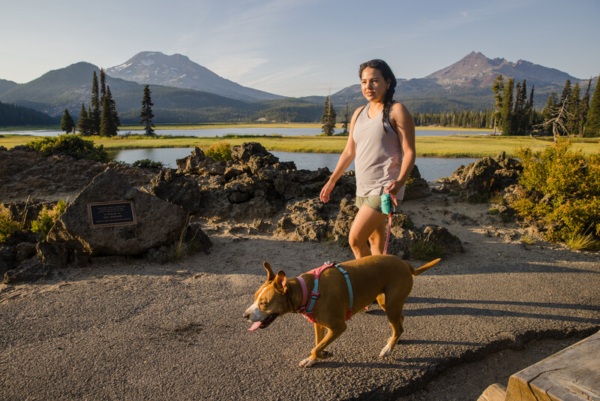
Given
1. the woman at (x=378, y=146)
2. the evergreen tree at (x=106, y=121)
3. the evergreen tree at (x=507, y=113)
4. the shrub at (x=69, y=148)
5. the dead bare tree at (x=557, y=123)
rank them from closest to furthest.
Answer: the woman at (x=378, y=146) → the dead bare tree at (x=557, y=123) → the shrub at (x=69, y=148) → the evergreen tree at (x=106, y=121) → the evergreen tree at (x=507, y=113)

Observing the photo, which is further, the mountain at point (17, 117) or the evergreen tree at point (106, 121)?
the mountain at point (17, 117)

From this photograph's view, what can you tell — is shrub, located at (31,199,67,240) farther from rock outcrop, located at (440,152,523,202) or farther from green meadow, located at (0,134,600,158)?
green meadow, located at (0,134,600,158)

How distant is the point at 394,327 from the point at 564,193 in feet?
21.7

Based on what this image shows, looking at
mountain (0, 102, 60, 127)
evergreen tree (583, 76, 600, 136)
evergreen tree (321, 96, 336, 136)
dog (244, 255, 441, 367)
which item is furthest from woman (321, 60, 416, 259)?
mountain (0, 102, 60, 127)

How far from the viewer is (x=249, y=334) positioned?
4.16 metres

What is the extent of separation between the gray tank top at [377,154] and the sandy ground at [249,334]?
5.92 feet

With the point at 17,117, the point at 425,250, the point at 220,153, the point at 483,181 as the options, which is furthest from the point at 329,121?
the point at 17,117

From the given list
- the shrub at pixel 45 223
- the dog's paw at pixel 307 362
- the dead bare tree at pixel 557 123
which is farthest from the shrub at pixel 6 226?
the dead bare tree at pixel 557 123

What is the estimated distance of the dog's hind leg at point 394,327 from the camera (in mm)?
3591

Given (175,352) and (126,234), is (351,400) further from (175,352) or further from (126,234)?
(126,234)

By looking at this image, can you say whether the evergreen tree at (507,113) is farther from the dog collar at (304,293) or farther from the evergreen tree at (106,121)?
the dog collar at (304,293)

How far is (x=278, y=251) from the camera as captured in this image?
7.06 metres

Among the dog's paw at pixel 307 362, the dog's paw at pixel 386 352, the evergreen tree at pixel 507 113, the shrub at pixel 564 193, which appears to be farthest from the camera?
the evergreen tree at pixel 507 113

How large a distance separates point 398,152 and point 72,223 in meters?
5.43
